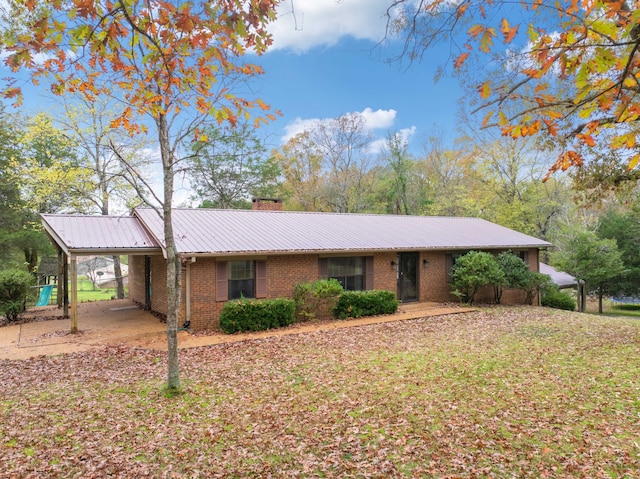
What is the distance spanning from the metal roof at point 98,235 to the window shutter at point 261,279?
2944mm

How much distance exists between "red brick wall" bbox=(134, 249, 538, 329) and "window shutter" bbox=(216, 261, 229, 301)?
0.12 metres

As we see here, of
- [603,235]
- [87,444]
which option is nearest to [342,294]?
[87,444]

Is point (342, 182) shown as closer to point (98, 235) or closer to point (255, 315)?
point (255, 315)

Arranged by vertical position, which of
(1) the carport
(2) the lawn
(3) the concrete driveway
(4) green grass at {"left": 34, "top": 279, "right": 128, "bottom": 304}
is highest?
(1) the carport

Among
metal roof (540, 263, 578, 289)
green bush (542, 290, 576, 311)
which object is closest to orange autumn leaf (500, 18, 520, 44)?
green bush (542, 290, 576, 311)

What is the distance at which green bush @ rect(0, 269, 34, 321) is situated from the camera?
36.7 ft

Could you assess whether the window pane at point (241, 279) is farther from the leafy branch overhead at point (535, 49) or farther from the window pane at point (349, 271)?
the leafy branch overhead at point (535, 49)

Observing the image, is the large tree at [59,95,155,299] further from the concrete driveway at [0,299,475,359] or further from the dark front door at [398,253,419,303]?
the dark front door at [398,253,419,303]

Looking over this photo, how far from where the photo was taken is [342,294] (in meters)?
12.0

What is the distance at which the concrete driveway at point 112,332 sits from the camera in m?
8.60

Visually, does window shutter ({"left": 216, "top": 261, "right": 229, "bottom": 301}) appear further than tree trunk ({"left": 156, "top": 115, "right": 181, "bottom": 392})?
Yes

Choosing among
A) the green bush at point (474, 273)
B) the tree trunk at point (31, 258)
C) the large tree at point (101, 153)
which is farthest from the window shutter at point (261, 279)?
the tree trunk at point (31, 258)

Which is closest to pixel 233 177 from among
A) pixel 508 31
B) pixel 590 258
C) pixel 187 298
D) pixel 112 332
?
pixel 187 298

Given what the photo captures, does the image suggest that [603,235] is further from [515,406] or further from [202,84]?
[202,84]
